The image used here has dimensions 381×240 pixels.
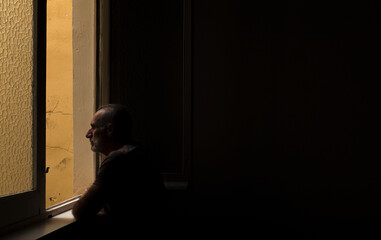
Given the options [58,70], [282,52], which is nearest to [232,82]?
[282,52]

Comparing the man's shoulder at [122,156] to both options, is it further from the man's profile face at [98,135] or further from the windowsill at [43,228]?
the windowsill at [43,228]

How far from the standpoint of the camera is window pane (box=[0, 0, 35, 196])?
1.50 m

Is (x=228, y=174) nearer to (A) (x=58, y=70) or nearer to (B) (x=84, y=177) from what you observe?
(B) (x=84, y=177)

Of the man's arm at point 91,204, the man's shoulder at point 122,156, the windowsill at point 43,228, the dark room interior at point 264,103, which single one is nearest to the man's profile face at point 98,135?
the man's shoulder at point 122,156

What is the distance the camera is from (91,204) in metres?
1.56

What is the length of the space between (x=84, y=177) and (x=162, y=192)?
0.79 metres

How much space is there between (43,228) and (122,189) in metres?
0.39

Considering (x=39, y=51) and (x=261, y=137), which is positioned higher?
(x=39, y=51)

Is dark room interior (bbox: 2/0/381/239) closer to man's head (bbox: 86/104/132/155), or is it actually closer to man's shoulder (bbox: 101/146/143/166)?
man's head (bbox: 86/104/132/155)

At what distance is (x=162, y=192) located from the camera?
1.71 meters

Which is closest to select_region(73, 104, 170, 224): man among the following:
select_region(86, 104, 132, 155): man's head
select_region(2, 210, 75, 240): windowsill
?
select_region(86, 104, 132, 155): man's head

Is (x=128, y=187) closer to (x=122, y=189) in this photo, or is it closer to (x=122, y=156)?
(x=122, y=189)

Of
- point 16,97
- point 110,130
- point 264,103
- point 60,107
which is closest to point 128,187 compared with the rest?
point 110,130

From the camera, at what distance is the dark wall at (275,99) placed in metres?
2.34
